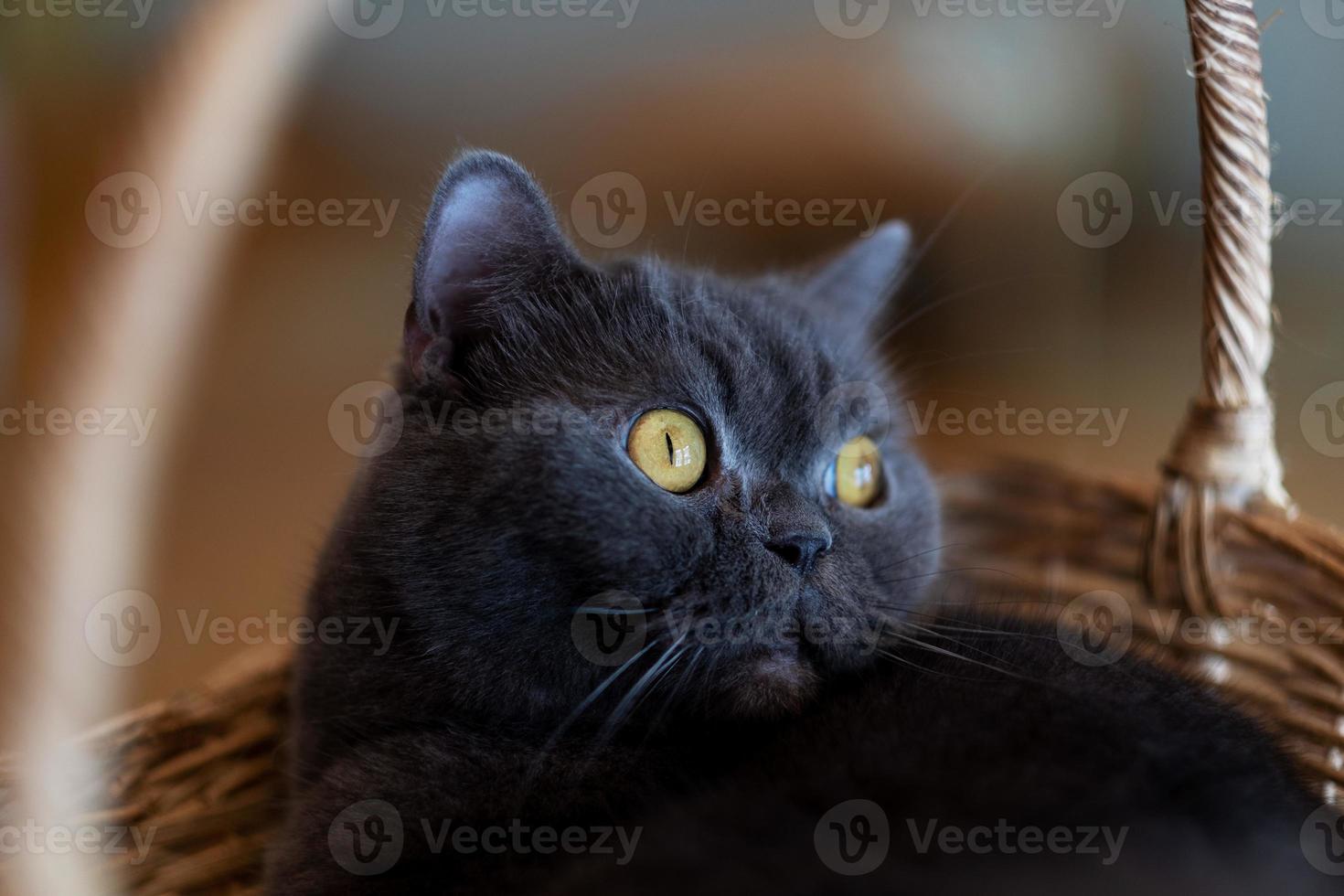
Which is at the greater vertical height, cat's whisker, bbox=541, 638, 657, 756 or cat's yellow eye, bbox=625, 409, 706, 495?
cat's yellow eye, bbox=625, 409, 706, 495

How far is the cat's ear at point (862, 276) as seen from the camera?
1.33 m

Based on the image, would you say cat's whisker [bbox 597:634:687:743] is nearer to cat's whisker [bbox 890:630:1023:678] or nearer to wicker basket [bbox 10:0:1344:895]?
cat's whisker [bbox 890:630:1023:678]

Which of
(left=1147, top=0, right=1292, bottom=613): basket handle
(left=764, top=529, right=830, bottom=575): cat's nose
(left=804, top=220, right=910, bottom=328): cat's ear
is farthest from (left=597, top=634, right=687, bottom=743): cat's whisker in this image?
(left=1147, top=0, right=1292, bottom=613): basket handle

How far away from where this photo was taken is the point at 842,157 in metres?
2.54

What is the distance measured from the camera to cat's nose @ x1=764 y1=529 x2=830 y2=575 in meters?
0.86

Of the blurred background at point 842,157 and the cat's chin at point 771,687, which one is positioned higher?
the blurred background at point 842,157

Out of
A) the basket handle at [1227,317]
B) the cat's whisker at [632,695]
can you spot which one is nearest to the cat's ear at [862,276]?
the basket handle at [1227,317]

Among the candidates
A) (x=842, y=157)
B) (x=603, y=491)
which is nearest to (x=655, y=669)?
(x=603, y=491)

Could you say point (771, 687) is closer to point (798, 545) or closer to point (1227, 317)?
point (798, 545)

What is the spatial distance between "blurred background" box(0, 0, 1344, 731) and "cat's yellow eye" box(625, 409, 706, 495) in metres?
1.10

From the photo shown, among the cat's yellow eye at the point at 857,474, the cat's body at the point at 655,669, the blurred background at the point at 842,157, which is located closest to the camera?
the cat's body at the point at 655,669

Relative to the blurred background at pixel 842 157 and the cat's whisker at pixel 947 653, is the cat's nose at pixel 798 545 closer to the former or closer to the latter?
the cat's whisker at pixel 947 653

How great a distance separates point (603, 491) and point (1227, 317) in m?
0.74

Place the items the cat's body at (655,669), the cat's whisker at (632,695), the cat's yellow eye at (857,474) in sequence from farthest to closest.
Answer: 1. the cat's yellow eye at (857,474)
2. the cat's whisker at (632,695)
3. the cat's body at (655,669)
